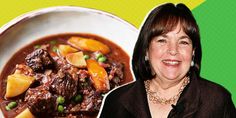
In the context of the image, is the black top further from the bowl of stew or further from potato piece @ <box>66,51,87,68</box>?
potato piece @ <box>66,51,87,68</box>

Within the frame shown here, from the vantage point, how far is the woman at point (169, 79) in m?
3.08

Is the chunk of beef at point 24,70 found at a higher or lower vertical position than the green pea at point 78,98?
higher

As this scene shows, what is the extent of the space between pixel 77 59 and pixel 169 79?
1239 mm

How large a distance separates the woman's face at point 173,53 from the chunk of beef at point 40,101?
1189 mm

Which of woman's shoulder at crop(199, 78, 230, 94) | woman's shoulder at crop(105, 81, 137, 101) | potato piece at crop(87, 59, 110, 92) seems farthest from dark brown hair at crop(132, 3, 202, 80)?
potato piece at crop(87, 59, 110, 92)

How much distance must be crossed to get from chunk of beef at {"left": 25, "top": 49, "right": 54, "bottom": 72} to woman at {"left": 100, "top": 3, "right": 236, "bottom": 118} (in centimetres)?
92

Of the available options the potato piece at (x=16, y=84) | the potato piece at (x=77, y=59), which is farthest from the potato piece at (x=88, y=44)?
the potato piece at (x=16, y=84)

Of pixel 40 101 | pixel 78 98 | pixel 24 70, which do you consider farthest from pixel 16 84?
pixel 78 98

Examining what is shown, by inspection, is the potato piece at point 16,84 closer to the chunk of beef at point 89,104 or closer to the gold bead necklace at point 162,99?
the chunk of beef at point 89,104

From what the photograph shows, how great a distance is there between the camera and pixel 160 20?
10.2 ft

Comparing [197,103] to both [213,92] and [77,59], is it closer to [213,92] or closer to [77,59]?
[213,92]

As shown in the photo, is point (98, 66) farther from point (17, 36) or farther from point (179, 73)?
point (179, 73)

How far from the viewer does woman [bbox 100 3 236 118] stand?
308 centimetres

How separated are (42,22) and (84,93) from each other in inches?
27.7
